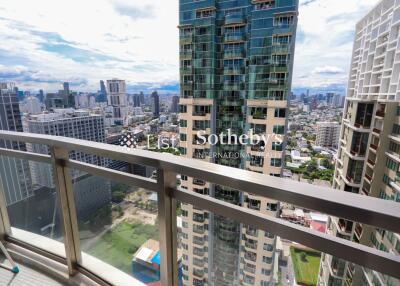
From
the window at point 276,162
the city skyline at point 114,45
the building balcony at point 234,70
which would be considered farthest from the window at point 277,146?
the building balcony at point 234,70

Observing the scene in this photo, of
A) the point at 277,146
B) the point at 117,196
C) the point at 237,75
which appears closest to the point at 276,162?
the point at 277,146

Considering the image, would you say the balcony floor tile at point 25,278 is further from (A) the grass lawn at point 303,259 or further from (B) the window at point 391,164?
(B) the window at point 391,164

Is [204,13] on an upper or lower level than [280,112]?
upper

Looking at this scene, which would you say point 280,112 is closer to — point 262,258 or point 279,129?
point 279,129

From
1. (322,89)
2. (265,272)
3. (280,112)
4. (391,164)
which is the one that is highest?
(322,89)

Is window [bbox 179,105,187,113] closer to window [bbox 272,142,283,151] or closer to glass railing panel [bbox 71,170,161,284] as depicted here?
window [bbox 272,142,283,151]

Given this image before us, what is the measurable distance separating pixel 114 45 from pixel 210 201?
698 centimetres

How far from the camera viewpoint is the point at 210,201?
754 millimetres

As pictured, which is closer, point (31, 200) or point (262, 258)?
point (262, 258)

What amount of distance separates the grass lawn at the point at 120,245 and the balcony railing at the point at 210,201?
0.10 meters

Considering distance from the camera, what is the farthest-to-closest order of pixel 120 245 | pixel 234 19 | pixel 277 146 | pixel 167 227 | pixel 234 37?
pixel 234 37
pixel 234 19
pixel 277 146
pixel 120 245
pixel 167 227

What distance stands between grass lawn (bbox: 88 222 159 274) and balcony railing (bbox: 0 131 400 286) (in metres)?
0.10

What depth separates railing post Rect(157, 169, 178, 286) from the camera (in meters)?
0.84

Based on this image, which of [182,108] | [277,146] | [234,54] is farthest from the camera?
[182,108]
